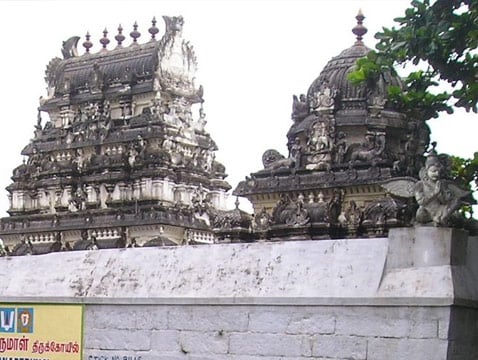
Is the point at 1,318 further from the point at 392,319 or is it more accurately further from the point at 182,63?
the point at 182,63

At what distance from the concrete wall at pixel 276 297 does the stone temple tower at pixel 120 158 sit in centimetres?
2942

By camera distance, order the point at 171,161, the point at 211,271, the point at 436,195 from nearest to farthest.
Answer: the point at 436,195 → the point at 211,271 → the point at 171,161

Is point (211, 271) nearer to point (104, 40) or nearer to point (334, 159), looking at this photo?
point (334, 159)

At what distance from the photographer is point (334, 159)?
109 feet

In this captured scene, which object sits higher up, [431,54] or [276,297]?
[431,54]

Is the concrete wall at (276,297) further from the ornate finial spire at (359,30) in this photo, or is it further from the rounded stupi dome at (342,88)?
the ornate finial spire at (359,30)

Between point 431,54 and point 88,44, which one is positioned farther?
point 88,44

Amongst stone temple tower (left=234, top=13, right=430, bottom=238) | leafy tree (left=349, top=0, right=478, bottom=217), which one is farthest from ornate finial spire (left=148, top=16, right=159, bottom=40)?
leafy tree (left=349, top=0, right=478, bottom=217)

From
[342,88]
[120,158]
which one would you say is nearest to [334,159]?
[342,88]

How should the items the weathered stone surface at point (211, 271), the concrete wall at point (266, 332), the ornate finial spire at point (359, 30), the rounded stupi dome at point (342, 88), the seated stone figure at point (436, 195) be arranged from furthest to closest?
the ornate finial spire at point (359, 30)
the rounded stupi dome at point (342, 88)
the weathered stone surface at point (211, 271)
the seated stone figure at point (436, 195)
the concrete wall at point (266, 332)

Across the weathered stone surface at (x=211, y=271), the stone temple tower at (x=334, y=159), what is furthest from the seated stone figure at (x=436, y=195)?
the stone temple tower at (x=334, y=159)

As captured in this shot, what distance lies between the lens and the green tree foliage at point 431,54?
9391mm

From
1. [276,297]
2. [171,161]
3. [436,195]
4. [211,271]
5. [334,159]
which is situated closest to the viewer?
[436,195]

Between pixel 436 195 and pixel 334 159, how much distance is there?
83.7ft
